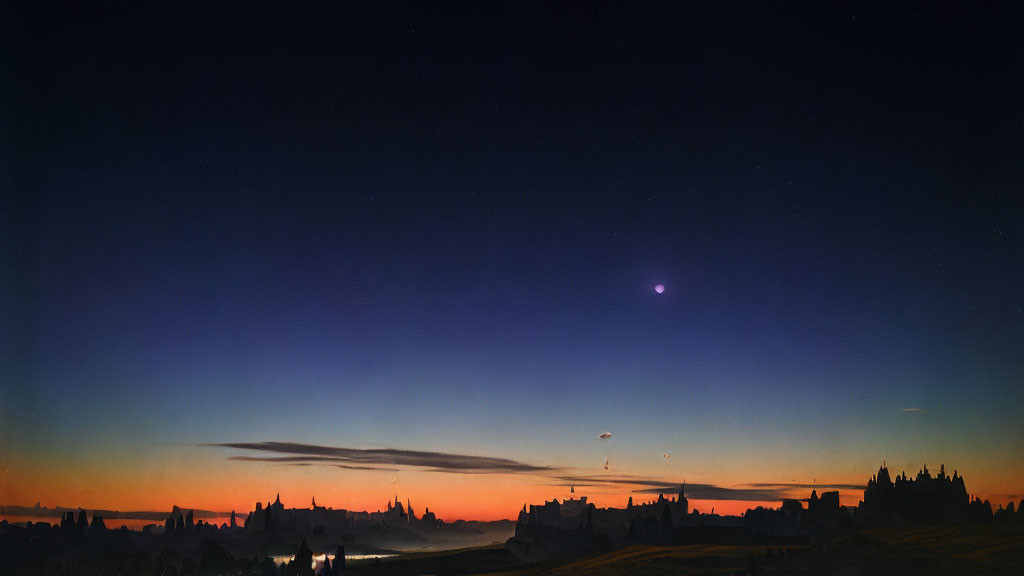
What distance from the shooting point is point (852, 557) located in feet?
209

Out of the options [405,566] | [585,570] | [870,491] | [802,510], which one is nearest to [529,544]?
[405,566]

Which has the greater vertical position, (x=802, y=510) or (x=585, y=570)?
(x=802, y=510)

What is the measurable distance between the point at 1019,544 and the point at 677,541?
54355 mm

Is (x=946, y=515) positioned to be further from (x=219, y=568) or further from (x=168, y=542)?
(x=168, y=542)

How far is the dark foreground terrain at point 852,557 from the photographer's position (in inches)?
2271

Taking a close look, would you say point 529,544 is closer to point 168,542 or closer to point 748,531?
point 748,531

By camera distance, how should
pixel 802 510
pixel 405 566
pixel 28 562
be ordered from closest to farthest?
pixel 28 562, pixel 802 510, pixel 405 566

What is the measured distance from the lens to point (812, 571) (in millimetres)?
66875

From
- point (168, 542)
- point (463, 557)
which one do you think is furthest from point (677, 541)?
point (168, 542)

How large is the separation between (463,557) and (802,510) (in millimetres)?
56831

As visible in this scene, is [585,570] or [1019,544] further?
[585,570]

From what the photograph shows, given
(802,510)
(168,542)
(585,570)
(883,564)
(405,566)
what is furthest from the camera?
(168,542)

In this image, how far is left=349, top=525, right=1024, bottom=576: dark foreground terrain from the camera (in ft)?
189

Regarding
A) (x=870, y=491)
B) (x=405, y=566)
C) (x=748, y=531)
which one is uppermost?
(x=870, y=491)
